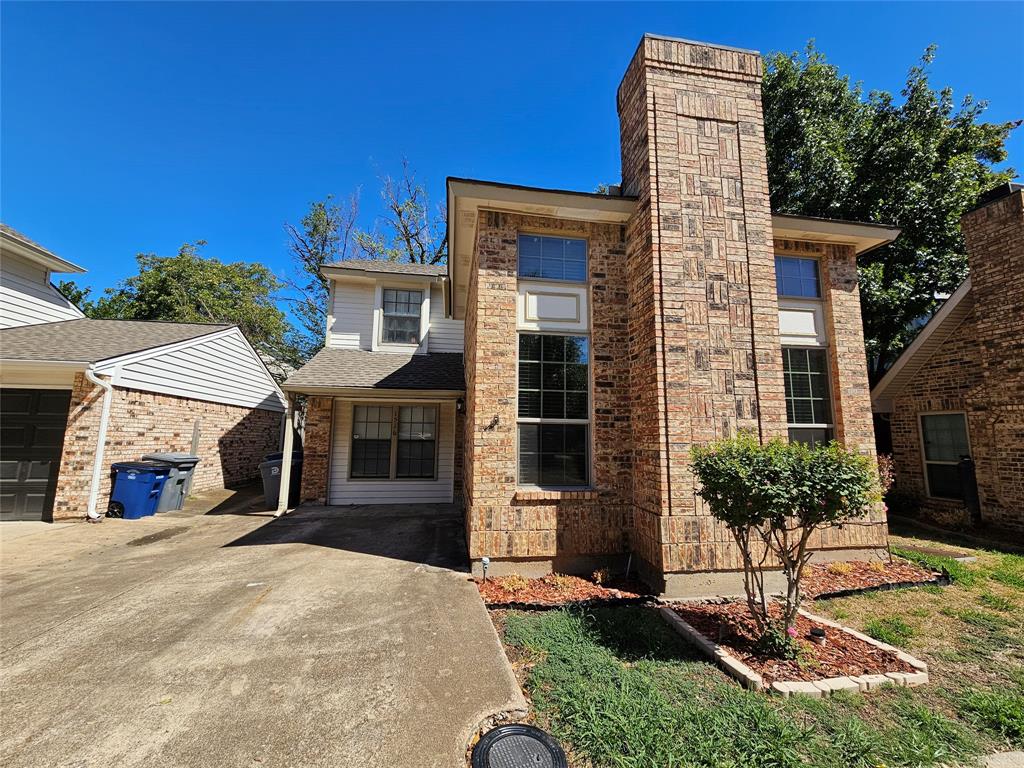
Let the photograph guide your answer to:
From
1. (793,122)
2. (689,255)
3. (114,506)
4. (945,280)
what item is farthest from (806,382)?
(114,506)

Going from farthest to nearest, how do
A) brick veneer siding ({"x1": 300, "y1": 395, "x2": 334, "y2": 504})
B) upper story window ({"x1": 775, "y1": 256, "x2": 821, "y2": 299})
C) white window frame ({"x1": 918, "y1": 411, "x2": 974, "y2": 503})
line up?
brick veneer siding ({"x1": 300, "y1": 395, "x2": 334, "y2": 504}) → white window frame ({"x1": 918, "y1": 411, "x2": 974, "y2": 503}) → upper story window ({"x1": 775, "y1": 256, "x2": 821, "y2": 299})

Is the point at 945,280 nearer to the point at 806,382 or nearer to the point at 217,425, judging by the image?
the point at 806,382

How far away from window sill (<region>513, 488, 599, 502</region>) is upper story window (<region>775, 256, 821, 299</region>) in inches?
170

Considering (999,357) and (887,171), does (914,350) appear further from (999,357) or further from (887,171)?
(887,171)

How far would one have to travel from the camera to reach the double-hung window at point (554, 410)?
5.48 metres

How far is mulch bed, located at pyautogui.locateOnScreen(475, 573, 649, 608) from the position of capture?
4.44m

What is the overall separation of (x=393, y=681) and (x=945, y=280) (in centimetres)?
1539

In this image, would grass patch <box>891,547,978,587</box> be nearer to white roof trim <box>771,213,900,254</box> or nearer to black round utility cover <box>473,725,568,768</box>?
white roof trim <box>771,213,900,254</box>

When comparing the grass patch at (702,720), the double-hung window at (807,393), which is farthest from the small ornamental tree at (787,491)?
the double-hung window at (807,393)

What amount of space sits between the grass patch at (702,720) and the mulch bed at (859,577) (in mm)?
1990

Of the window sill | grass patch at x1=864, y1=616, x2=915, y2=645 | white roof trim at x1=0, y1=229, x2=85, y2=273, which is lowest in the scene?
grass patch at x1=864, y1=616, x2=915, y2=645

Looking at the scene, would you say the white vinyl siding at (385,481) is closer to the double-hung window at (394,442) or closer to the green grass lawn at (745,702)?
the double-hung window at (394,442)

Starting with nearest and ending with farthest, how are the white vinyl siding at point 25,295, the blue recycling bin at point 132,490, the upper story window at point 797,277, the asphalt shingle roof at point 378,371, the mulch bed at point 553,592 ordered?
the mulch bed at point 553,592 < the upper story window at point 797,277 < the blue recycling bin at point 132,490 < the asphalt shingle roof at point 378,371 < the white vinyl siding at point 25,295

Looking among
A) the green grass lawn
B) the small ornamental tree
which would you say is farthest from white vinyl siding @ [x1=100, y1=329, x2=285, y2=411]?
the small ornamental tree
